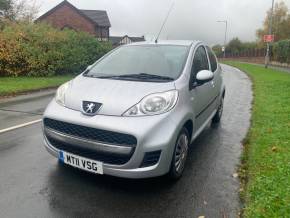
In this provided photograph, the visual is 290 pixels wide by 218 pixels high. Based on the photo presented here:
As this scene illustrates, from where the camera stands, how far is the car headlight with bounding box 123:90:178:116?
12.5 ft

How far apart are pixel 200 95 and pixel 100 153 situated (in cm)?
204

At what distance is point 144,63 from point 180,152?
1526 mm

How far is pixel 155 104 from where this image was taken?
155 inches

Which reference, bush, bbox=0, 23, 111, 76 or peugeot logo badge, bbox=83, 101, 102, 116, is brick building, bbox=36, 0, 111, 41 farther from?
peugeot logo badge, bbox=83, 101, 102, 116

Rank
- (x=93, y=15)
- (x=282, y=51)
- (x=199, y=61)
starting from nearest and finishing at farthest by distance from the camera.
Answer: (x=199, y=61) → (x=282, y=51) → (x=93, y=15)

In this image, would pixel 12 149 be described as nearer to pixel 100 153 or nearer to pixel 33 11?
pixel 100 153

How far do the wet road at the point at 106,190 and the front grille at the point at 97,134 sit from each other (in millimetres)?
683

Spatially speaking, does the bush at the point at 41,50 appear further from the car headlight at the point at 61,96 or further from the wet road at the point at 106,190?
the car headlight at the point at 61,96

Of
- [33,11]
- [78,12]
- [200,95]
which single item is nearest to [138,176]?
[200,95]

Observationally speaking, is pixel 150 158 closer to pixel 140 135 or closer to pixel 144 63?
pixel 140 135

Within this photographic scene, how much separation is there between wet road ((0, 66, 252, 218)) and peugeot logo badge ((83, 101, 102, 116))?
0.93 meters

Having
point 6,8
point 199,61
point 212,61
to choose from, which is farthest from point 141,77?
point 6,8

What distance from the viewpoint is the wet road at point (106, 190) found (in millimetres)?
3527

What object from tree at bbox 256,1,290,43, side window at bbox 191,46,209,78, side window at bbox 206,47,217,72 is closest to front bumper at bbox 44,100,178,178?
side window at bbox 191,46,209,78
